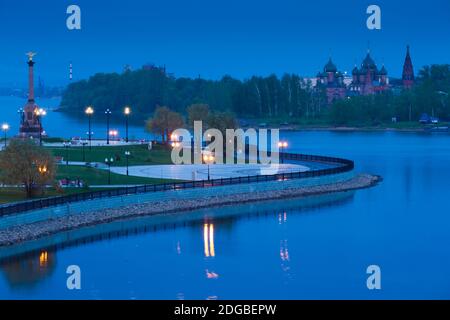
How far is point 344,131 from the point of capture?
17788 cm

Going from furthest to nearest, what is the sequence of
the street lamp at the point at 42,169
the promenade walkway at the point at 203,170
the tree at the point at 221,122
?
1. the tree at the point at 221,122
2. the promenade walkway at the point at 203,170
3. the street lamp at the point at 42,169

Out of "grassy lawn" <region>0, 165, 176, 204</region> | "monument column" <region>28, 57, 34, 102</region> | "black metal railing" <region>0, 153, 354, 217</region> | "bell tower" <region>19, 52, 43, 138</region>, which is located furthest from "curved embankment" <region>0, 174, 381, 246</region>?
"monument column" <region>28, 57, 34, 102</region>

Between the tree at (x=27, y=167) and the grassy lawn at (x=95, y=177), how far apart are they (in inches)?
242

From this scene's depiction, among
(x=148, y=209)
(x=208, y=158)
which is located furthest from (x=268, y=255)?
(x=208, y=158)

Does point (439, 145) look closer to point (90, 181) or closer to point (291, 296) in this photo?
point (90, 181)

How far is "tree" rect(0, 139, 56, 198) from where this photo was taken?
5550 centimetres

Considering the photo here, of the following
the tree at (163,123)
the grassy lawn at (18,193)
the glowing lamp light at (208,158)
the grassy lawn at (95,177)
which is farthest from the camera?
the tree at (163,123)

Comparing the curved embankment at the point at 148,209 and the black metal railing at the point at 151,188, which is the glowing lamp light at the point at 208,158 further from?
the curved embankment at the point at 148,209

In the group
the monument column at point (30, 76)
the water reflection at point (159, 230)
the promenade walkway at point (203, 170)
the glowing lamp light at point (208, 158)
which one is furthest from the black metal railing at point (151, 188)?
the monument column at point (30, 76)

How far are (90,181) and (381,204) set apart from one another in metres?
20.4

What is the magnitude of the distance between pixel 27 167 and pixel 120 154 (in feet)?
89.2

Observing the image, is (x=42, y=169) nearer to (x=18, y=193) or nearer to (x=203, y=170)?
(x=18, y=193)

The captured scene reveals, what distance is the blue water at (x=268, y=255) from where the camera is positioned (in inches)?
1566
